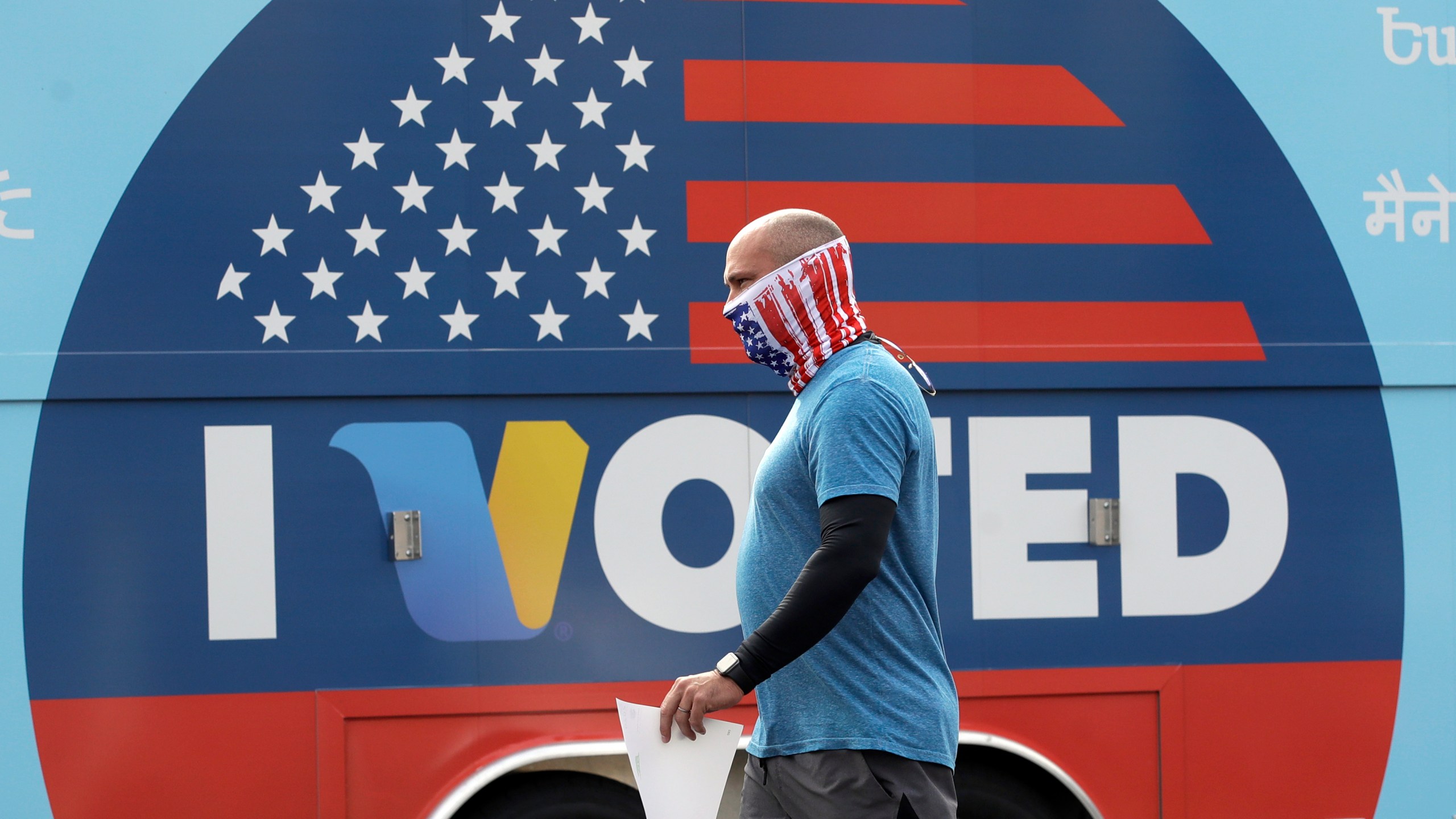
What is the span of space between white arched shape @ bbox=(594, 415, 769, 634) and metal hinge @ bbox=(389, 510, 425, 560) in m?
0.46

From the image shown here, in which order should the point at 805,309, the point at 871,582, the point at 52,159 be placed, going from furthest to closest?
the point at 52,159, the point at 805,309, the point at 871,582

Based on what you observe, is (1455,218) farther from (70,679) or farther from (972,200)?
(70,679)

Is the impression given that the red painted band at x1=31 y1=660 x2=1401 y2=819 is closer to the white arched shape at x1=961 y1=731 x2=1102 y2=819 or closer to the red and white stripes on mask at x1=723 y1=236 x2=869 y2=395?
the white arched shape at x1=961 y1=731 x2=1102 y2=819

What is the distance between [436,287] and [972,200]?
147 centimetres

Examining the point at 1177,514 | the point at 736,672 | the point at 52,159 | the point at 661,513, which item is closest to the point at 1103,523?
the point at 1177,514

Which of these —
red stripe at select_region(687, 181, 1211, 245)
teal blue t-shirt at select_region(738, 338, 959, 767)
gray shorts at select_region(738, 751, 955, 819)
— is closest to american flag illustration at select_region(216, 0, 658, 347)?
red stripe at select_region(687, 181, 1211, 245)

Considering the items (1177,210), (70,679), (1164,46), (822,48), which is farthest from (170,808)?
(1164,46)

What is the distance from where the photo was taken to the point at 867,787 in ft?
4.99

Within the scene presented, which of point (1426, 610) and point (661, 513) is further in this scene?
point (1426, 610)

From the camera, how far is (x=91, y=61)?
8.30 feet

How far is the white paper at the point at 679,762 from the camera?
5.15 feet

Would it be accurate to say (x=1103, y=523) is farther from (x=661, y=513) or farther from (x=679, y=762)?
(x=679, y=762)

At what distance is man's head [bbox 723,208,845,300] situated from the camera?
5.47ft

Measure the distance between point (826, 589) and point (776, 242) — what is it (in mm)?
591
